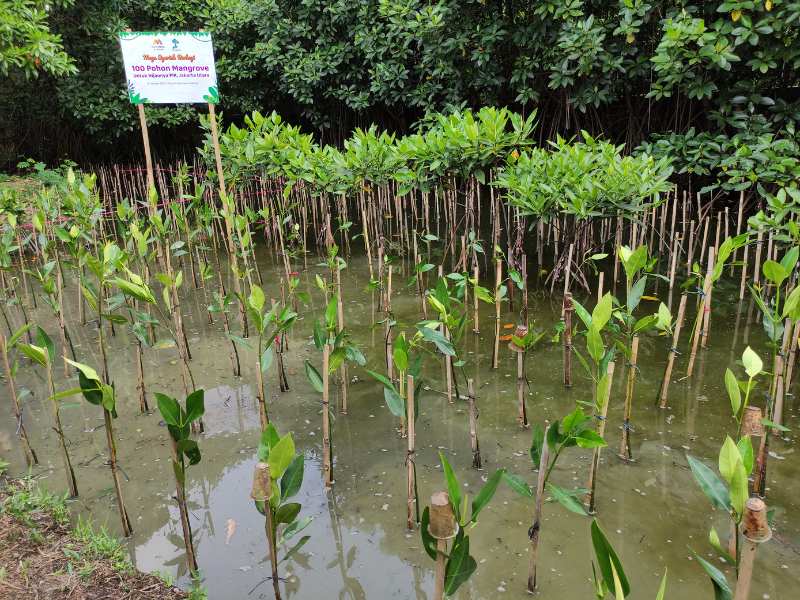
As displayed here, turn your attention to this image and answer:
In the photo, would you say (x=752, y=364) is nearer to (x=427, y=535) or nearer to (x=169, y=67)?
(x=427, y=535)

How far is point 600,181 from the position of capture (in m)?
3.77

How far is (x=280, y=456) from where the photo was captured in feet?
4.96

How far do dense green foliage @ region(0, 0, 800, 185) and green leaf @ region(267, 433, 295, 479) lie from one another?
432 centimetres

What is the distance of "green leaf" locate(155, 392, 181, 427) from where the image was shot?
1.66m

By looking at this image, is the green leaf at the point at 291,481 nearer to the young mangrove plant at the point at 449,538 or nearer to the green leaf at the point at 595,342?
the young mangrove plant at the point at 449,538

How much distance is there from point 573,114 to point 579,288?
304cm

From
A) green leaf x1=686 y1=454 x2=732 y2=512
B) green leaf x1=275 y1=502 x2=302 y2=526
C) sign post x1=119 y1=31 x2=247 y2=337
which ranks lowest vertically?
green leaf x1=275 y1=502 x2=302 y2=526

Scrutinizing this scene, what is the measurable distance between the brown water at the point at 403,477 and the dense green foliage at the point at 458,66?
2312mm

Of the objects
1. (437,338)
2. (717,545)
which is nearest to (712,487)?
(717,545)

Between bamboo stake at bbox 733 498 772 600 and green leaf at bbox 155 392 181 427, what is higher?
green leaf at bbox 155 392 181 427

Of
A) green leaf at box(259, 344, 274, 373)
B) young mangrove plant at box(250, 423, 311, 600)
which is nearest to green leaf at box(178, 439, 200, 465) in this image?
young mangrove plant at box(250, 423, 311, 600)

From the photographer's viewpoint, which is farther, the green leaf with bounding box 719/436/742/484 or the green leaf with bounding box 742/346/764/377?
the green leaf with bounding box 742/346/764/377

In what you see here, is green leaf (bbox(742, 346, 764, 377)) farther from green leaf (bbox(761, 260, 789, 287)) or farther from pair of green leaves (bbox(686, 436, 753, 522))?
pair of green leaves (bbox(686, 436, 753, 522))

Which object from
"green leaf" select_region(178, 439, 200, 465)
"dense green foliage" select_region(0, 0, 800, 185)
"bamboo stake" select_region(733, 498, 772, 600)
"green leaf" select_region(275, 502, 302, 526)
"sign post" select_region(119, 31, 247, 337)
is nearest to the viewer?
"bamboo stake" select_region(733, 498, 772, 600)
